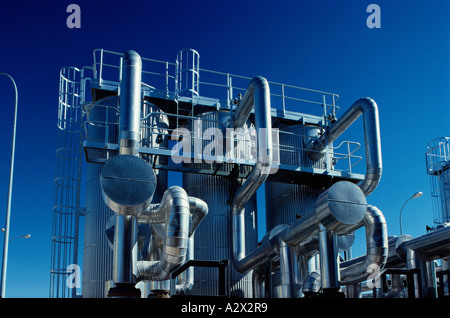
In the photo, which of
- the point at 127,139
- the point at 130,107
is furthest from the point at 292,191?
the point at 127,139

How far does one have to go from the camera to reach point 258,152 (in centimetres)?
1930

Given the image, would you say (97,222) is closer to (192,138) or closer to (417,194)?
(192,138)

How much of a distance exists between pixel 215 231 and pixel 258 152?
5879 mm

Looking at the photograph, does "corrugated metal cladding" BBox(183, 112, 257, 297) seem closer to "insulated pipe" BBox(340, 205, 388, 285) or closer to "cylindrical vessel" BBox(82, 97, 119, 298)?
"cylindrical vessel" BBox(82, 97, 119, 298)

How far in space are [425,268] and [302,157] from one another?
32.1ft

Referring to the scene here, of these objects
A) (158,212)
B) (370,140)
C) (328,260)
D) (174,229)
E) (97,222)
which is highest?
(370,140)

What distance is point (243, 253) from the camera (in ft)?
74.1

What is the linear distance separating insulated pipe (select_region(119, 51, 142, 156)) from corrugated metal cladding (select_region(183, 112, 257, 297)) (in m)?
6.98

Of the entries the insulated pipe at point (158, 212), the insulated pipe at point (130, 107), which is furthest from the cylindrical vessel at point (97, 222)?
the insulated pipe at point (158, 212)

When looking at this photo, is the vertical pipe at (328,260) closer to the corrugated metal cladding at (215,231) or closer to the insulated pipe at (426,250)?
the insulated pipe at (426,250)

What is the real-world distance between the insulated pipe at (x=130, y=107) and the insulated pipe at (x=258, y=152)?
17.1 feet

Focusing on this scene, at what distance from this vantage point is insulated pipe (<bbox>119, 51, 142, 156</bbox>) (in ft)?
50.5

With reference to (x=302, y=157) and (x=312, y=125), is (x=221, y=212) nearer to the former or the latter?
(x=302, y=157)

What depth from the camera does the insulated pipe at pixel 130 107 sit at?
15398mm
